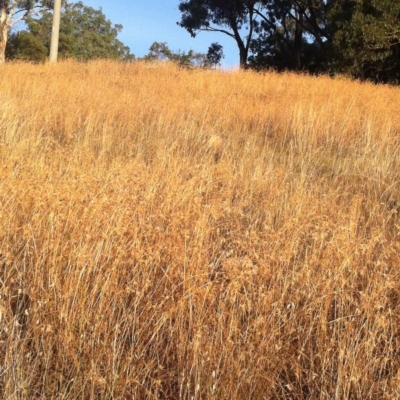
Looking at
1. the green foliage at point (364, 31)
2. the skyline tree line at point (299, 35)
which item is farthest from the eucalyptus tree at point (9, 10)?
the green foliage at point (364, 31)

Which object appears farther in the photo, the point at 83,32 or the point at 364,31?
the point at 83,32

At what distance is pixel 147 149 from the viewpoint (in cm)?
496

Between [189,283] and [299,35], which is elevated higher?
[299,35]

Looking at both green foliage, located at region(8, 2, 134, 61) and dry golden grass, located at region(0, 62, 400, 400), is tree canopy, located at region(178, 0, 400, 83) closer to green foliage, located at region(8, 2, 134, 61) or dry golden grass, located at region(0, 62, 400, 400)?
dry golden grass, located at region(0, 62, 400, 400)

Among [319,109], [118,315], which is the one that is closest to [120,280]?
[118,315]

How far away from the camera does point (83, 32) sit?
45844 mm

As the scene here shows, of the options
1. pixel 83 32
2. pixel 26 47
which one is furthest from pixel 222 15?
pixel 83 32

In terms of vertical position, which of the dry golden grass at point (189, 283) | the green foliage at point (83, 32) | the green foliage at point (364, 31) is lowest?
the dry golden grass at point (189, 283)

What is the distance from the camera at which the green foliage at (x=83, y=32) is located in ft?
124

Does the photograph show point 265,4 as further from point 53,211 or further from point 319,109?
point 53,211

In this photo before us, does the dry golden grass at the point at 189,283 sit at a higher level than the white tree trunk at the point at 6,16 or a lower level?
lower

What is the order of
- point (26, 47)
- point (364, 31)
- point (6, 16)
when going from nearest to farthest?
point (364, 31) < point (6, 16) < point (26, 47)

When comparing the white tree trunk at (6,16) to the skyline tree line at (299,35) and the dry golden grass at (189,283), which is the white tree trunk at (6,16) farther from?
the dry golden grass at (189,283)

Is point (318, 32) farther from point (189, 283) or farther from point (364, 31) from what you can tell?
point (189, 283)
